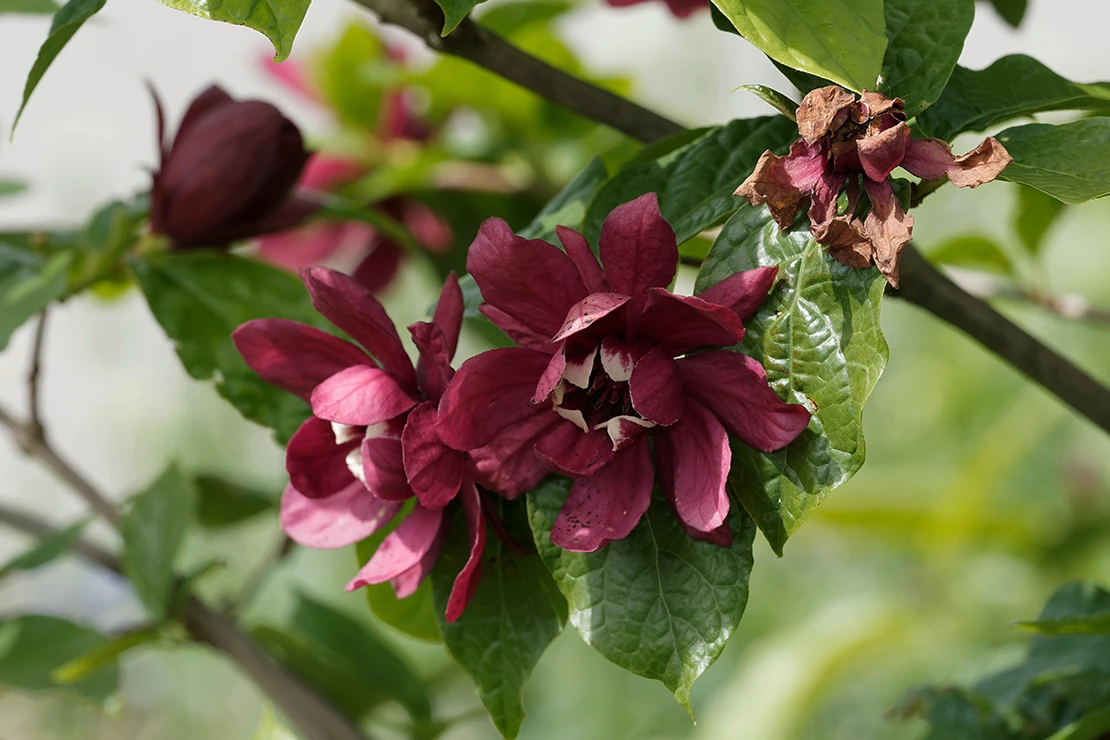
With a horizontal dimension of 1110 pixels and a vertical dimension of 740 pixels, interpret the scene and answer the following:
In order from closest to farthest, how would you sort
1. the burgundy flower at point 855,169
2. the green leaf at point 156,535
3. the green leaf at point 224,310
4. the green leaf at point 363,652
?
the burgundy flower at point 855,169
the green leaf at point 224,310
the green leaf at point 156,535
the green leaf at point 363,652

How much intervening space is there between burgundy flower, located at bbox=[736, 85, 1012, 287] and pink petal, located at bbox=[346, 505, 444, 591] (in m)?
0.14

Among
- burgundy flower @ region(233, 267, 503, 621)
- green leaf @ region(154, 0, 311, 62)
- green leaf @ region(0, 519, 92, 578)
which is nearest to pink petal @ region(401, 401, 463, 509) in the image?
burgundy flower @ region(233, 267, 503, 621)

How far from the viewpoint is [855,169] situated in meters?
0.29

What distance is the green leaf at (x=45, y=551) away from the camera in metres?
0.58

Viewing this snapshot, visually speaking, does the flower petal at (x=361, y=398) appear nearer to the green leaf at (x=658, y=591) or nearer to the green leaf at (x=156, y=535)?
the green leaf at (x=658, y=591)

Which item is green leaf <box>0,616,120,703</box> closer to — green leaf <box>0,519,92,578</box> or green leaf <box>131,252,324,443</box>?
green leaf <box>0,519,92,578</box>

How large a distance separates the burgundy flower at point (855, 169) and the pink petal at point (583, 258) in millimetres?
45

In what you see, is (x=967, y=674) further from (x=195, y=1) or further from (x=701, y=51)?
(x=701, y=51)

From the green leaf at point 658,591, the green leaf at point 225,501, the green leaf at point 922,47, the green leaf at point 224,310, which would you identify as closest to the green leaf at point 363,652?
the green leaf at point 225,501

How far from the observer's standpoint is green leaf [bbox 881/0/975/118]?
30 cm

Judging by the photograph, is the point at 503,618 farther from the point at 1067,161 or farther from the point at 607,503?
Result: the point at 1067,161

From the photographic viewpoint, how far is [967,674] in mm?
602

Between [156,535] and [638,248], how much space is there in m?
0.37

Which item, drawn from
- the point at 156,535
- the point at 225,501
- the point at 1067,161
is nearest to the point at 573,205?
the point at 1067,161
